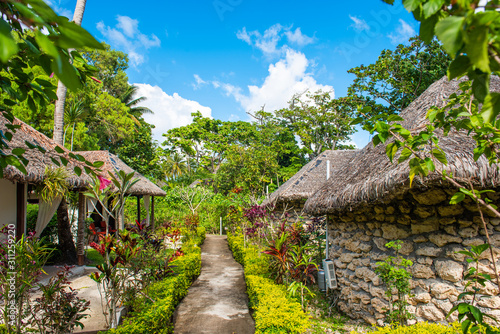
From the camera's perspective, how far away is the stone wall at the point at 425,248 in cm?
314

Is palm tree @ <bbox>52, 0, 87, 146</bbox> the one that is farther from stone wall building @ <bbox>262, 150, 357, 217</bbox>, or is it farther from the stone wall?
the stone wall

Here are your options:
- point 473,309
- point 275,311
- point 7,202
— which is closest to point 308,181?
point 275,311

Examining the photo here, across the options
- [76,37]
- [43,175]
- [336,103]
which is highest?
[336,103]

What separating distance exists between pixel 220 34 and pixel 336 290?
791 cm

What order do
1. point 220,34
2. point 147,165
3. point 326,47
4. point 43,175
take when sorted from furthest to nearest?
point 147,165, point 220,34, point 326,47, point 43,175

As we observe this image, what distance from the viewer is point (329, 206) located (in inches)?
185

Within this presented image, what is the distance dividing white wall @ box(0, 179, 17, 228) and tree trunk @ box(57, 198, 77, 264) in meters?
1.11

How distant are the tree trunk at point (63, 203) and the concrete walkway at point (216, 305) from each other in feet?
12.2

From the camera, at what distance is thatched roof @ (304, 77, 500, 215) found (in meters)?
2.94

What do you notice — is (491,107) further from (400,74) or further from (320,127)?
(320,127)

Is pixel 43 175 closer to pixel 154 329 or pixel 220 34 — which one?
pixel 154 329

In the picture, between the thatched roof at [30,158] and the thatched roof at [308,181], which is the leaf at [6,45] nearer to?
the thatched roof at [30,158]

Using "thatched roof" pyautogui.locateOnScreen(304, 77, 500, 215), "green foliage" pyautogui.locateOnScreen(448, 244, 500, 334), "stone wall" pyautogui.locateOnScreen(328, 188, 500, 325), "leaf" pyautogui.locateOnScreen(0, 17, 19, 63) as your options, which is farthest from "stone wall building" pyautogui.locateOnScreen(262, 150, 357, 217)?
"leaf" pyautogui.locateOnScreen(0, 17, 19, 63)

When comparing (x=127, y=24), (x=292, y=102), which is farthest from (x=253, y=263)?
(x=292, y=102)
